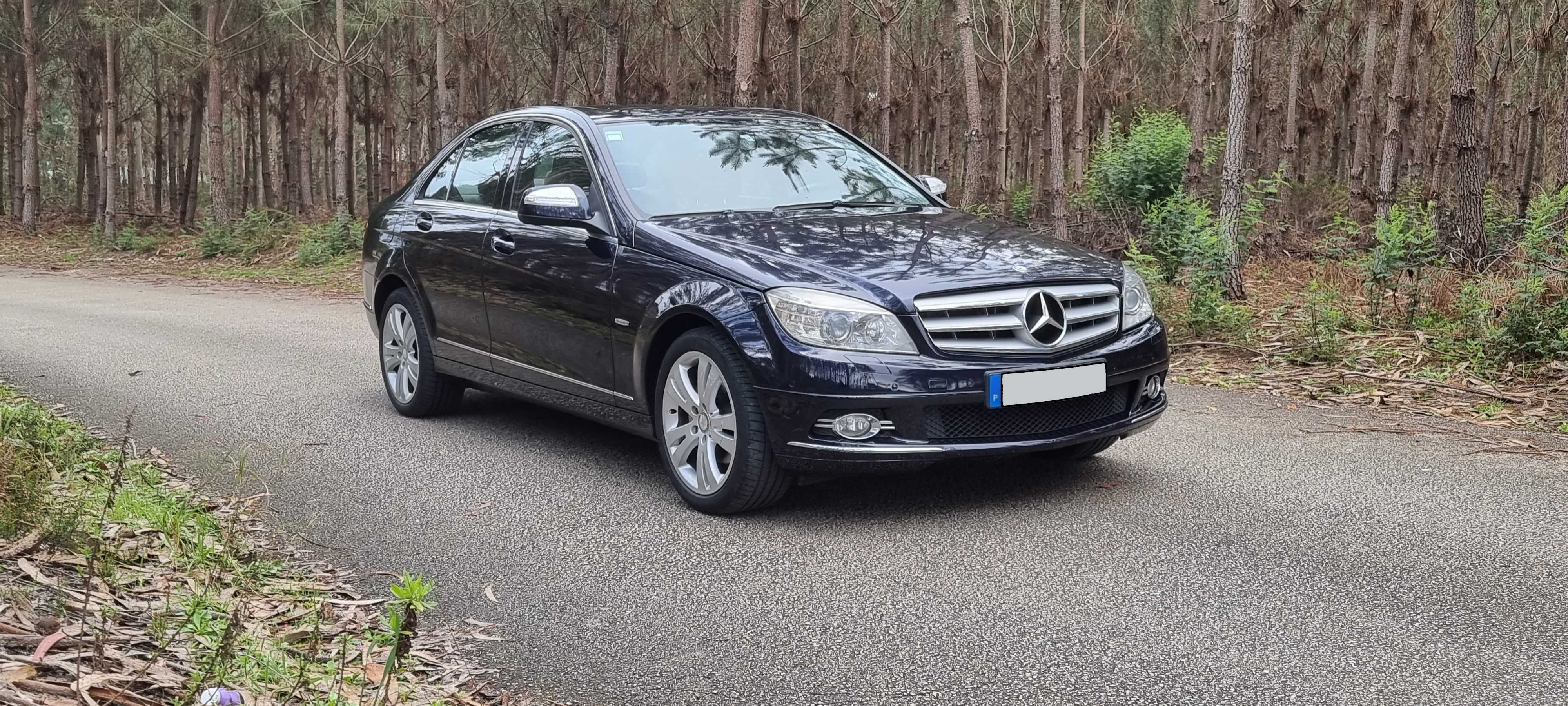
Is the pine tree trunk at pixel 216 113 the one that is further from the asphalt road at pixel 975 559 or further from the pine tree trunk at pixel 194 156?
the asphalt road at pixel 975 559

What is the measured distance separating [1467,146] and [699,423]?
9538 mm

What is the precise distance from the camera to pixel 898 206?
20.5 ft

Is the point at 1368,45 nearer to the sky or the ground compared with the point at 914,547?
nearer to the sky

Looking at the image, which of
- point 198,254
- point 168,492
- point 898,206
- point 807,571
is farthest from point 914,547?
point 198,254

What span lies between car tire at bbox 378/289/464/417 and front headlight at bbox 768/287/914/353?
9.64 ft

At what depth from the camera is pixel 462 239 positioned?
666 centimetres

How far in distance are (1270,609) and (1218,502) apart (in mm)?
1319

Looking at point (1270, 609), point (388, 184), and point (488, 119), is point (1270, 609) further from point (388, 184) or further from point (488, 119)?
point (388, 184)

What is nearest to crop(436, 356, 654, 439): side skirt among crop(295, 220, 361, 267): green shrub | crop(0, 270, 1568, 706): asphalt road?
crop(0, 270, 1568, 706): asphalt road

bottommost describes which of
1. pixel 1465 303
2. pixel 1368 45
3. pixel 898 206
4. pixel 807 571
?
pixel 807 571

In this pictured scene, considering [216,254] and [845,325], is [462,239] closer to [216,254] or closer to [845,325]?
[845,325]

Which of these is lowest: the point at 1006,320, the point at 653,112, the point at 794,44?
the point at 1006,320

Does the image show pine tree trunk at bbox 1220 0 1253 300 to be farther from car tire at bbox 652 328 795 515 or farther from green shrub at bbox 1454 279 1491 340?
car tire at bbox 652 328 795 515

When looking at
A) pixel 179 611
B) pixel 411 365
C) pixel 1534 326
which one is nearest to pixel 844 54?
pixel 1534 326
